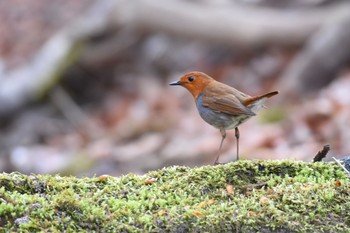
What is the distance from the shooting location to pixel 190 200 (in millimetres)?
3199

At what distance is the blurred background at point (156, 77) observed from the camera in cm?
980

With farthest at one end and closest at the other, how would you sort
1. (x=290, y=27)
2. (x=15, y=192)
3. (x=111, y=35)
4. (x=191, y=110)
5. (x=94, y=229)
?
(x=111, y=35) → (x=290, y=27) → (x=191, y=110) → (x=15, y=192) → (x=94, y=229)

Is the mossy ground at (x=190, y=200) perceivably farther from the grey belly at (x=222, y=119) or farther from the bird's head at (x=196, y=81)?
the bird's head at (x=196, y=81)

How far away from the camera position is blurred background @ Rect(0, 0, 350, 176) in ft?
32.2

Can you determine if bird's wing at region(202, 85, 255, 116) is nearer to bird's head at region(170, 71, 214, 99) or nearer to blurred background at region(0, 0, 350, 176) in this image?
bird's head at region(170, 71, 214, 99)

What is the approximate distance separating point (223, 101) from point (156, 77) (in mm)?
8205

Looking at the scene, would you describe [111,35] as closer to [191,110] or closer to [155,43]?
[155,43]

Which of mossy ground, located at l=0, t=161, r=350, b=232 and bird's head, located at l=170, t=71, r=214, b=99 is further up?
bird's head, located at l=170, t=71, r=214, b=99

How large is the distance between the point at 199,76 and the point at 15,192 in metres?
2.61

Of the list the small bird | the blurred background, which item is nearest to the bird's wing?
the small bird

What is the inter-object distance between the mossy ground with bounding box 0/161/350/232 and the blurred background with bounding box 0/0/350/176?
17.6 ft

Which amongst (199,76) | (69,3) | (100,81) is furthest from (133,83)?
(199,76)

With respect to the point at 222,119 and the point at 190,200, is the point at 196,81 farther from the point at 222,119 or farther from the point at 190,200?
the point at 190,200

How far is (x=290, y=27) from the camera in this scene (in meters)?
12.4
